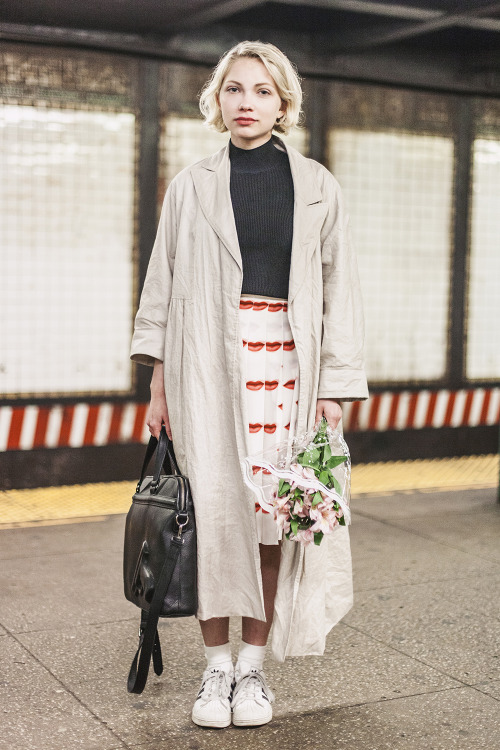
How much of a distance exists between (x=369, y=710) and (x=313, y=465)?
890 millimetres

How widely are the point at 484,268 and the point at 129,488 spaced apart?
3231mm

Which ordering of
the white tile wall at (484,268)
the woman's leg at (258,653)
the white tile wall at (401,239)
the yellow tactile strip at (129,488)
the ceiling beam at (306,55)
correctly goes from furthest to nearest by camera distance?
the white tile wall at (484,268)
the white tile wall at (401,239)
the ceiling beam at (306,55)
the yellow tactile strip at (129,488)
the woman's leg at (258,653)

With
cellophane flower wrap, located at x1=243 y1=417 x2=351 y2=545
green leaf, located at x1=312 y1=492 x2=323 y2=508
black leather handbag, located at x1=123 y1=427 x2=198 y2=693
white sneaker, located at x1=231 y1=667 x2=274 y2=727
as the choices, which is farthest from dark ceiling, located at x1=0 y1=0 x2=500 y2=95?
white sneaker, located at x1=231 y1=667 x2=274 y2=727

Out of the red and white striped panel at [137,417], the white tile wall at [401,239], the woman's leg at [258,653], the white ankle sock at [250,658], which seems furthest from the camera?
the white tile wall at [401,239]

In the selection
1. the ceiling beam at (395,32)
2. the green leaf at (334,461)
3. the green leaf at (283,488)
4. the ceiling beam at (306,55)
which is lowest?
the green leaf at (283,488)

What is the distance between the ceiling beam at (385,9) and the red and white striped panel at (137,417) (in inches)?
102

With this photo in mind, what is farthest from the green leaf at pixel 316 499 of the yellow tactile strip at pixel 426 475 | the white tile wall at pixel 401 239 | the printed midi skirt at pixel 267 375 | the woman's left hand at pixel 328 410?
the white tile wall at pixel 401 239

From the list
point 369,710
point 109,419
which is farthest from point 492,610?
point 109,419

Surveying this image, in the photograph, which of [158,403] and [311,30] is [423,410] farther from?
[158,403]

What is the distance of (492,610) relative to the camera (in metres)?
4.39

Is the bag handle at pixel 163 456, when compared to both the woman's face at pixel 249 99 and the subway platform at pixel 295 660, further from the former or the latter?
the woman's face at pixel 249 99

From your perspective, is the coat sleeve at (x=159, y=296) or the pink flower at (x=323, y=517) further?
→ the coat sleeve at (x=159, y=296)

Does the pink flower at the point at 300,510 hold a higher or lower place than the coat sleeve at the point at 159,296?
lower

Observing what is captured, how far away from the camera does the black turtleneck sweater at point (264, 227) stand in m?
3.15
